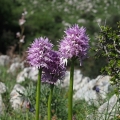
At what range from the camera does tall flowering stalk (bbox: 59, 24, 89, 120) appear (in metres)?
3.30

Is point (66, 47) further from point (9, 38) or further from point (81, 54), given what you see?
point (9, 38)

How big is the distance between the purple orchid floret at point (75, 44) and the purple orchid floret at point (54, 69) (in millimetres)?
143

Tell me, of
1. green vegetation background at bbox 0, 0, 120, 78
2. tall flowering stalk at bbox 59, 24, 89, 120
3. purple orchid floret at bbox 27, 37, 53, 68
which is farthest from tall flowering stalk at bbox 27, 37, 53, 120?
A: green vegetation background at bbox 0, 0, 120, 78

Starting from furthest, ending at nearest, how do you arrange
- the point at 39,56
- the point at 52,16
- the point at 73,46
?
the point at 52,16 → the point at 39,56 → the point at 73,46

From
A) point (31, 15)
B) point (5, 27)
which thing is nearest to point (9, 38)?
point (5, 27)

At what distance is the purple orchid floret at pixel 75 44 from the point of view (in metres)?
3.31

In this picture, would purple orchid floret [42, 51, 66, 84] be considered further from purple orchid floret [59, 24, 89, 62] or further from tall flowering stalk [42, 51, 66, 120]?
purple orchid floret [59, 24, 89, 62]

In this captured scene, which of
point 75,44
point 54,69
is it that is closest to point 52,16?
point 54,69

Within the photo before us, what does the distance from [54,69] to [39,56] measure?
0.54 feet

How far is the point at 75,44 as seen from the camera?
3.33m

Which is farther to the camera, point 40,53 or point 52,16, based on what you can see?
point 52,16

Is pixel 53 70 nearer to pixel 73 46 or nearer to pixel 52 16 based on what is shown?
pixel 73 46

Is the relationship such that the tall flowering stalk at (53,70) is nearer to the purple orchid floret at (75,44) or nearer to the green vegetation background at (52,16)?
the purple orchid floret at (75,44)

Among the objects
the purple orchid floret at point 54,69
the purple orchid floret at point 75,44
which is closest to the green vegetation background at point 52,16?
the purple orchid floret at point 54,69
